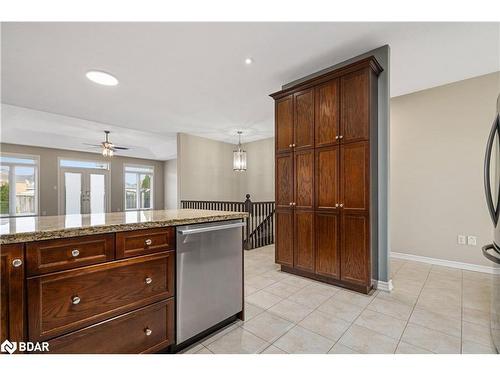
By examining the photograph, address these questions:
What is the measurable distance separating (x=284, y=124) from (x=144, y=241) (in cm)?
236

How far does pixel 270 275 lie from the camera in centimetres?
305

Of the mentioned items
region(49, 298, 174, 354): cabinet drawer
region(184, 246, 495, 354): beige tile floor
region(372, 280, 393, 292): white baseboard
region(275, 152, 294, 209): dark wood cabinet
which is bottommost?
region(184, 246, 495, 354): beige tile floor

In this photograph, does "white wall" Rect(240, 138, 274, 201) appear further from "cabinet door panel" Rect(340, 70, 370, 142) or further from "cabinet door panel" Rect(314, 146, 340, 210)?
"cabinet door panel" Rect(340, 70, 370, 142)

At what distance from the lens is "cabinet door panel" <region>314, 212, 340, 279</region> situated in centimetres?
259

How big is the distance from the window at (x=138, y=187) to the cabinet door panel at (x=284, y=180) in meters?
7.96

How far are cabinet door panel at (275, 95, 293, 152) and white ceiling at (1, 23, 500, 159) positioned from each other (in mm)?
349

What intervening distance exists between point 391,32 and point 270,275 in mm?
3008

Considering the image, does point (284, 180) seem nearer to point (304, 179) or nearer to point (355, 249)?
point (304, 179)

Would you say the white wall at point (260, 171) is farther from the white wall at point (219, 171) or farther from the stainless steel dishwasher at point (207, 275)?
the stainless steel dishwasher at point (207, 275)

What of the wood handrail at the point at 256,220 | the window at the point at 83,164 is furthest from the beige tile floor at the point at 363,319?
the window at the point at 83,164

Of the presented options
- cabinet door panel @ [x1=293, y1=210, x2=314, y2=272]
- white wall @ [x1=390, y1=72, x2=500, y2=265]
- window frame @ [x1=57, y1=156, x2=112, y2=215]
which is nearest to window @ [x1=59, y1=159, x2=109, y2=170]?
window frame @ [x1=57, y1=156, x2=112, y2=215]

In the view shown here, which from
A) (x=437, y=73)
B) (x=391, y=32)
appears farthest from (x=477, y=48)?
(x=391, y=32)

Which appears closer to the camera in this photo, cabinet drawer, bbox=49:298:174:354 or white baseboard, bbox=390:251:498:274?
cabinet drawer, bbox=49:298:174:354

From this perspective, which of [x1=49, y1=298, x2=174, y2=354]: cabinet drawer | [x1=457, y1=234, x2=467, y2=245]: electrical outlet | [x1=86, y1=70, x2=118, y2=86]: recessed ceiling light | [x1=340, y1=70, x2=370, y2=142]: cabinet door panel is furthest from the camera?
[x1=457, y1=234, x2=467, y2=245]: electrical outlet
